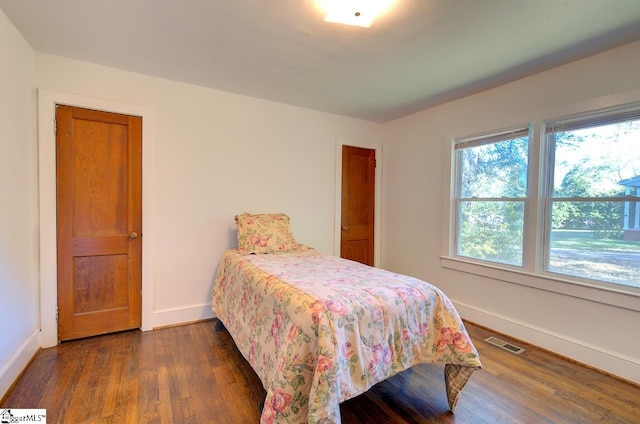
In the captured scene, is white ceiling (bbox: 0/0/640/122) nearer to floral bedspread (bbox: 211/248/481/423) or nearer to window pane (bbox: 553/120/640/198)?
window pane (bbox: 553/120/640/198)

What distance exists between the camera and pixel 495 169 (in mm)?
2957

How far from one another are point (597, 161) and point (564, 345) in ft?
4.88

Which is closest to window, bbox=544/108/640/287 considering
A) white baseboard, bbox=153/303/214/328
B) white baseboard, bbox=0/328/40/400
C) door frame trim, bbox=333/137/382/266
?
door frame trim, bbox=333/137/382/266

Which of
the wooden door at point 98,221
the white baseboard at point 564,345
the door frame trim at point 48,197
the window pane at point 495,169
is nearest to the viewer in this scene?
the white baseboard at point 564,345

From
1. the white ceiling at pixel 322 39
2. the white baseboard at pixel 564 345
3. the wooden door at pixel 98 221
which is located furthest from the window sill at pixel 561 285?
the wooden door at pixel 98 221

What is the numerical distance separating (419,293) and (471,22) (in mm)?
1708

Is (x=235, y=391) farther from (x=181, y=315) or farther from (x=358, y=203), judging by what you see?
(x=358, y=203)

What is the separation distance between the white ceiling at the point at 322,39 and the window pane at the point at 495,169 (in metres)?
0.62

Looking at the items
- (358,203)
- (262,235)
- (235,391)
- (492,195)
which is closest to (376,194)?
(358,203)

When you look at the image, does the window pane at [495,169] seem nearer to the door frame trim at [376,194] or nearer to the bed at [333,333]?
the door frame trim at [376,194]

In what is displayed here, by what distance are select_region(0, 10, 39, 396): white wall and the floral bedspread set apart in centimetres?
145

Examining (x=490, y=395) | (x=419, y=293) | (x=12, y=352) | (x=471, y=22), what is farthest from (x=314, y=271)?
(x=12, y=352)

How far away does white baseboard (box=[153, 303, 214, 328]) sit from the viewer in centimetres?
279

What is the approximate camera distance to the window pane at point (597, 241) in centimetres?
211
